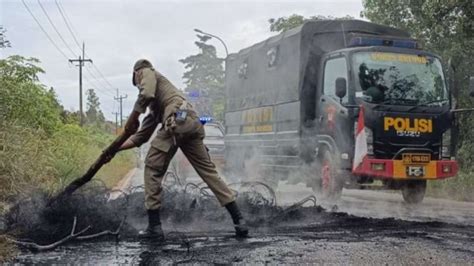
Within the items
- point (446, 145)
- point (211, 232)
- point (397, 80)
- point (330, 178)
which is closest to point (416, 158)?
point (446, 145)

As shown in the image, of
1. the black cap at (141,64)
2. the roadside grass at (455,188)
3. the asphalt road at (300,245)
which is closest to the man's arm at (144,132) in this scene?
the black cap at (141,64)

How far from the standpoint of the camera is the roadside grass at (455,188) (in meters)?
12.3

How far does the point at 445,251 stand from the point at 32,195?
3899 millimetres

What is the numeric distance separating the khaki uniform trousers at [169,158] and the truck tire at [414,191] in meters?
5.41

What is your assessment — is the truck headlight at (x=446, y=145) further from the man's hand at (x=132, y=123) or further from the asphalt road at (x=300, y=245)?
the man's hand at (x=132, y=123)

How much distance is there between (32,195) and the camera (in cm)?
622

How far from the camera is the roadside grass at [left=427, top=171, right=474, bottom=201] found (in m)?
12.3

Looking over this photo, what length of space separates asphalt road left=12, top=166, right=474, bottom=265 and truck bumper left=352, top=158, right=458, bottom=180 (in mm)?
2399

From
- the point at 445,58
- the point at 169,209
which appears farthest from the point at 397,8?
the point at 169,209

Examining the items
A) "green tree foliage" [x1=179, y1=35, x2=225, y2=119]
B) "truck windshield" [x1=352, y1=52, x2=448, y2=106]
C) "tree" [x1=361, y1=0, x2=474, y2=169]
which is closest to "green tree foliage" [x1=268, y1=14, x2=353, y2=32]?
"tree" [x1=361, y1=0, x2=474, y2=169]

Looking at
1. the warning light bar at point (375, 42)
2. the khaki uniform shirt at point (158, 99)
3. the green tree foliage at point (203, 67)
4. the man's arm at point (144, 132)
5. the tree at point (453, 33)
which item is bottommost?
the man's arm at point (144, 132)

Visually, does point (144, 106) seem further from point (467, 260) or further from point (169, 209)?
point (467, 260)

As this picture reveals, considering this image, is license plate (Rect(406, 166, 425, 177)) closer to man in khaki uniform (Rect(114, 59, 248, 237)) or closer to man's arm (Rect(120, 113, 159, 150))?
man in khaki uniform (Rect(114, 59, 248, 237))

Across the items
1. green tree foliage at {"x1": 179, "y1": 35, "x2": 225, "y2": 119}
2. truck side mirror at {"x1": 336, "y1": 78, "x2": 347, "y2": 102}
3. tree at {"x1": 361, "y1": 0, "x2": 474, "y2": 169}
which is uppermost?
green tree foliage at {"x1": 179, "y1": 35, "x2": 225, "y2": 119}
